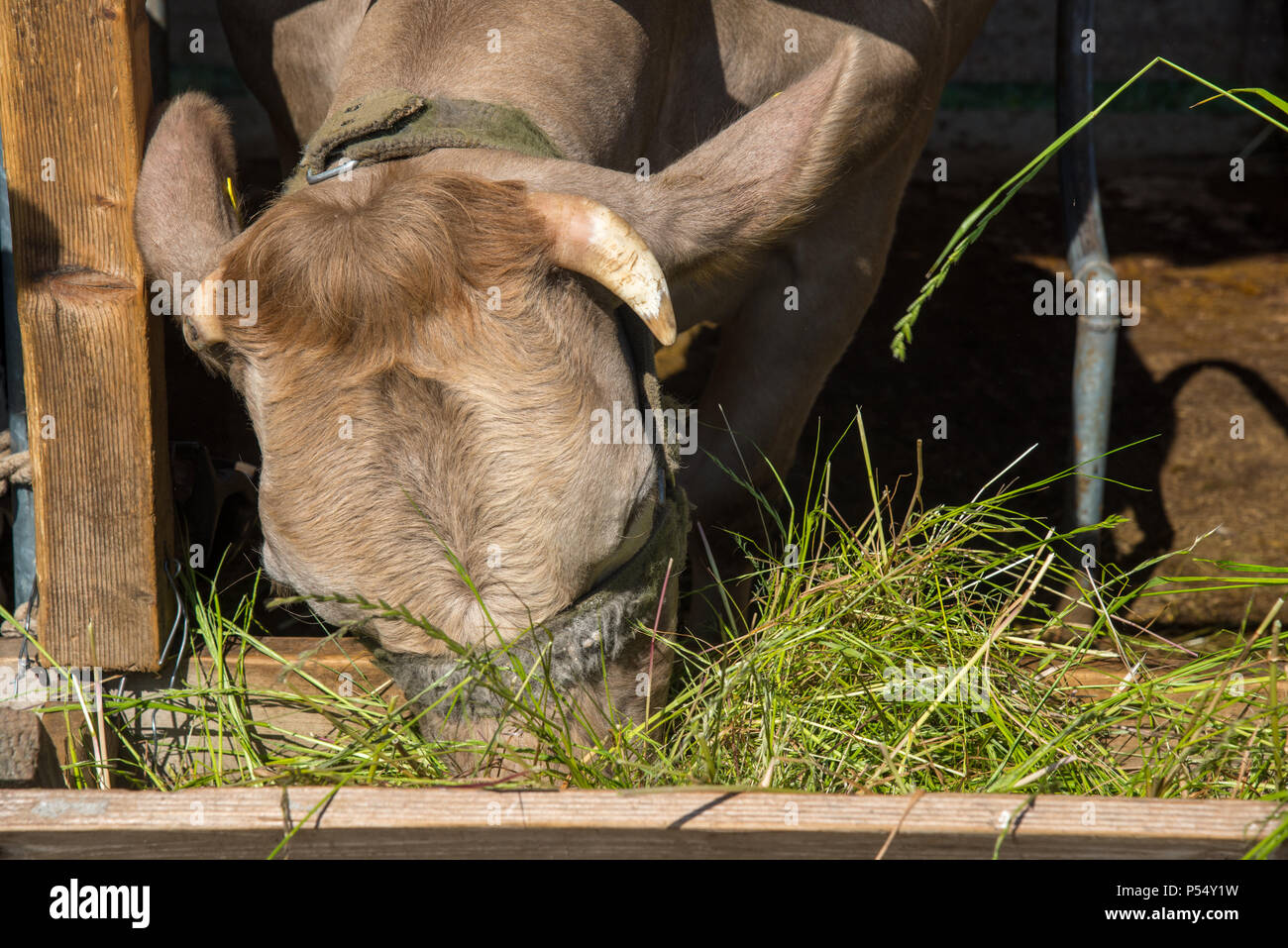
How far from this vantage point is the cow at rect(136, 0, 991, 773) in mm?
1963

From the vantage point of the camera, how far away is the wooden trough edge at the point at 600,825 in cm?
169

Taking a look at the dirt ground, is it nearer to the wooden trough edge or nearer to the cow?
the cow

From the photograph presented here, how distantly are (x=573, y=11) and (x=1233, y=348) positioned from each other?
397cm

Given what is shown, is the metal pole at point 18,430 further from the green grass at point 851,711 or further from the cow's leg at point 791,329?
the cow's leg at point 791,329

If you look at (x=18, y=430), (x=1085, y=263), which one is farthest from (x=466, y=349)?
(x=1085, y=263)

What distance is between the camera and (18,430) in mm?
2811

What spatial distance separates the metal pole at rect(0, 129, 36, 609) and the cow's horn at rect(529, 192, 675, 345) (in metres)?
1.44

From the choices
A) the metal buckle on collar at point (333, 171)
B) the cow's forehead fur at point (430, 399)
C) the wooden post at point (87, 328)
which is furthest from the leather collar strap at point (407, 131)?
the wooden post at point (87, 328)

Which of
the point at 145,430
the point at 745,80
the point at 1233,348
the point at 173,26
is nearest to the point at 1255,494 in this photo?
the point at 1233,348

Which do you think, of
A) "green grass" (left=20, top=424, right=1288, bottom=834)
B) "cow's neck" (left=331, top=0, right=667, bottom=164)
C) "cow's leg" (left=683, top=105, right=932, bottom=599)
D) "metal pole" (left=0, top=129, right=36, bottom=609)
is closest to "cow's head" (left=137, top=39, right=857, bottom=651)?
"green grass" (left=20, top=424, right=1288, bottom=834)

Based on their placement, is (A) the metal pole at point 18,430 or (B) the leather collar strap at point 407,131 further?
(A) the metal pole at point 18,430
